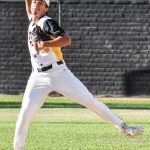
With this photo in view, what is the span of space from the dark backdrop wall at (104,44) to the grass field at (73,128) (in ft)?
6.74

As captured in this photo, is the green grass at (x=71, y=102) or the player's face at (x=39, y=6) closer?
the player's face at (x=39, y=6)

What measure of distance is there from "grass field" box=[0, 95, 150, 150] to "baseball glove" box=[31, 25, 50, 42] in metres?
2.27

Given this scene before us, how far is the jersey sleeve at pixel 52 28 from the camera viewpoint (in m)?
9.39

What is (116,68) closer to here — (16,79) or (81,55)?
(81,55)

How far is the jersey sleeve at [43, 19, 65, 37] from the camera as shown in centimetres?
939

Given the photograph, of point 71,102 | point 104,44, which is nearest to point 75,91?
point 71,102

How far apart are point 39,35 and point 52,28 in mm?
200

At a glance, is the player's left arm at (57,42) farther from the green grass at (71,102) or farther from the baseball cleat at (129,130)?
the green grass at (71,102)

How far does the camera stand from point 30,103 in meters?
9.51

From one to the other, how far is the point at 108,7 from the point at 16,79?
12.0 ft

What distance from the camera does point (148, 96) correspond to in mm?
24297

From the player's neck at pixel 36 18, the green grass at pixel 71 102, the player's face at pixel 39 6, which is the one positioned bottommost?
the green grass at pixel 71 102

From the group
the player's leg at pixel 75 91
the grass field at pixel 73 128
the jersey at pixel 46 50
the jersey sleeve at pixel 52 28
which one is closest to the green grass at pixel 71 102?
the grass field at pixel 73 128

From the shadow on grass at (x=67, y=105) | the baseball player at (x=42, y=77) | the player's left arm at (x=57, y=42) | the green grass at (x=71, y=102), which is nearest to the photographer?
the player's left arm at (x=57, y=42)
